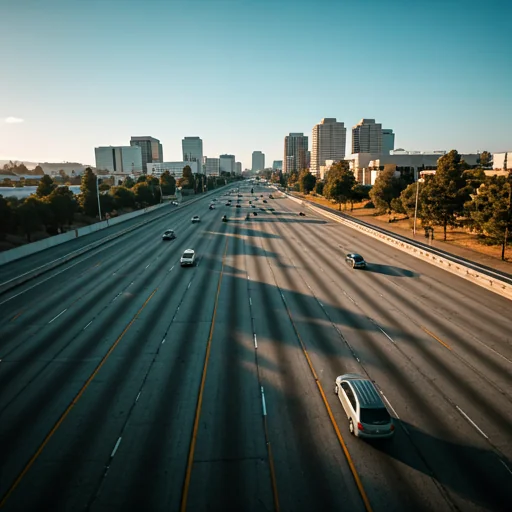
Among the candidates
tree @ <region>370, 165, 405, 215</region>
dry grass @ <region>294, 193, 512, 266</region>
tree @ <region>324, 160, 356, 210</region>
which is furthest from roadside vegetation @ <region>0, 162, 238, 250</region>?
tree @ <region>370, 165, 405, 215</region>

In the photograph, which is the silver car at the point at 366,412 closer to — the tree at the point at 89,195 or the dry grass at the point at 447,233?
the dry grass at the point at 447,233

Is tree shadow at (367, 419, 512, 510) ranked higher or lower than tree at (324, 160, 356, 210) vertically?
lower

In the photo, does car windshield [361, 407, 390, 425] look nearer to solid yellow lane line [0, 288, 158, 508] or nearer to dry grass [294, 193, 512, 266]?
solid yellow lane line [0, 288, 158, 508]

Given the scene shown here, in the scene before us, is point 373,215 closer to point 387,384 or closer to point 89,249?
point 89,249

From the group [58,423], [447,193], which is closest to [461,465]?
[58,423]

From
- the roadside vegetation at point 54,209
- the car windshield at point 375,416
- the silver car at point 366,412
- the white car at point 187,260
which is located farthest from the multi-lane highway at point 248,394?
the roadside vegetation at point 54,209

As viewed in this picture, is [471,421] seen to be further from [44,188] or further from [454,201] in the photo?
[44,188]
